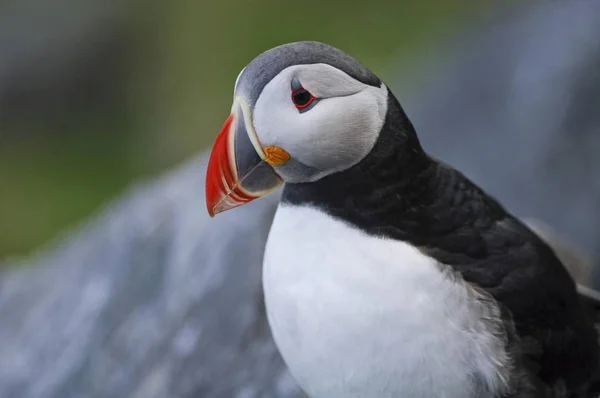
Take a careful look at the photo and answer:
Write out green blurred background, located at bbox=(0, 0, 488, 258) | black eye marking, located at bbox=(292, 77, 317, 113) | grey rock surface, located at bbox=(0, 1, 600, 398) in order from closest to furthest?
1. black eye marking, located at bbox=(292, 77, 317, 113)
2. grey rock surface, located at bbox=(0, 1, 600, 398)
3. green blurred background, located at bbox=(0, 0, 488, 258)

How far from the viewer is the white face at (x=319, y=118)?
807mm

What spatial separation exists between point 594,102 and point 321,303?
947mm

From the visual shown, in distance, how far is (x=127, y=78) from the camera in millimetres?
2799

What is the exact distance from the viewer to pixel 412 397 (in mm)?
870

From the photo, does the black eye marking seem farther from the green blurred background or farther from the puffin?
the green blurred background

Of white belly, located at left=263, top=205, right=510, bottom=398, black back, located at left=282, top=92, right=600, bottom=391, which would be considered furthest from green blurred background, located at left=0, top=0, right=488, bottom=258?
white belly, located at left=263, top=205, right=510, bottom=398

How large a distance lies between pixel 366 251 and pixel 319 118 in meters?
0.16

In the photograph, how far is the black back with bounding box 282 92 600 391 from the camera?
871mm

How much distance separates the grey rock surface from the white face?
0.53m

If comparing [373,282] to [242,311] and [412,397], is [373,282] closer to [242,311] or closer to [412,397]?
[412,397]

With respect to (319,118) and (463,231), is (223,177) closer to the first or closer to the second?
(319,118)

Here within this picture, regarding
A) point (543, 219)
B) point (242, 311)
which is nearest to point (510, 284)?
point (242, 311)

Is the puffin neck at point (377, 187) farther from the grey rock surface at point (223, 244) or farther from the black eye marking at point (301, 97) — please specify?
the grey rock surface at point (223, 244)

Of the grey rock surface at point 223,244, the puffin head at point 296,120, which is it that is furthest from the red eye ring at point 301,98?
the grey rock surface at point 223,244
